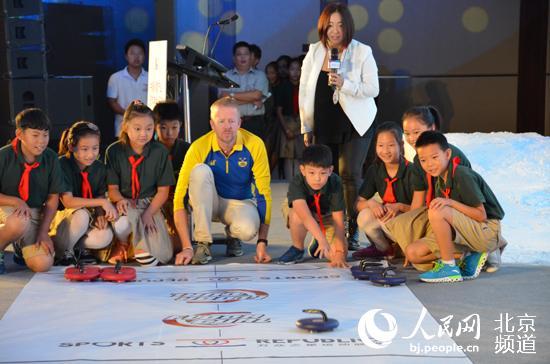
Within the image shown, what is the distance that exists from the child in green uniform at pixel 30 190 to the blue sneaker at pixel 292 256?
44.5 inches

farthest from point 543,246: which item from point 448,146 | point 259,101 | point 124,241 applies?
point 259,101

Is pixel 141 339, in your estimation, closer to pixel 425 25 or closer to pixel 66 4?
pixel 66 4

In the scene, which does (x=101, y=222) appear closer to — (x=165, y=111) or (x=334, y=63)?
(x=165, y=111)

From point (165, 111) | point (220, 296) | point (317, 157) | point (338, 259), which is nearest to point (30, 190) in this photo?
point (165, 111)

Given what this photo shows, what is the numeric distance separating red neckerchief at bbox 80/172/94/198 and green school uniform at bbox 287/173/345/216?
3.33 feet

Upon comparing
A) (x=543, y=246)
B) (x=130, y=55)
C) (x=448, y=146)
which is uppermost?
(x=130, y=55)

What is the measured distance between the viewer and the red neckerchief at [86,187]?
4.70 m

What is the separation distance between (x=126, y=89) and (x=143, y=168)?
110 inches

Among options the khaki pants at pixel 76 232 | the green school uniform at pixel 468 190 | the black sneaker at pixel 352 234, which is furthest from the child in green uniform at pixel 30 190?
the green school uniform at pixel 468 190

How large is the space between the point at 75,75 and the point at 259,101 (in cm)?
169

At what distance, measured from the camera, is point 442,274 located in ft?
13.5

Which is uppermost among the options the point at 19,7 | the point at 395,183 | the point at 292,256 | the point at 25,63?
the point at 19,7

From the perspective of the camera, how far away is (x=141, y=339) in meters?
3.13

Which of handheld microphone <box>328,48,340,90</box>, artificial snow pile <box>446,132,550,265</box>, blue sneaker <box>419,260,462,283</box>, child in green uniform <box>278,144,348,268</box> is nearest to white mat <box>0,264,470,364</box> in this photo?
child in green uniform <box>278,144,348,268</box>
